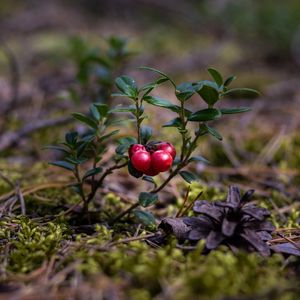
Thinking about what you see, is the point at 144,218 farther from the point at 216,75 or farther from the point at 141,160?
the point at 216,75

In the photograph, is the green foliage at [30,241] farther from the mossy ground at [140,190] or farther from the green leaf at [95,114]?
the green leaf at [95,114]

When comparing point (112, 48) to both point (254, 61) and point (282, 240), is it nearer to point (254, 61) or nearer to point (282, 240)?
point (282, 240)

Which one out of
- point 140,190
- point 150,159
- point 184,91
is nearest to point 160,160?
point 150,159

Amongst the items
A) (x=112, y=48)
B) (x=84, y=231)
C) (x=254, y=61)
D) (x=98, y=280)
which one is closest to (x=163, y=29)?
(x=254, y=61)

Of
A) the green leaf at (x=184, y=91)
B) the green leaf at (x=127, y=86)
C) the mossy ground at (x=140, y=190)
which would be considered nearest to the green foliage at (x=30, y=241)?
the mossy ground at (x=140, y=190)

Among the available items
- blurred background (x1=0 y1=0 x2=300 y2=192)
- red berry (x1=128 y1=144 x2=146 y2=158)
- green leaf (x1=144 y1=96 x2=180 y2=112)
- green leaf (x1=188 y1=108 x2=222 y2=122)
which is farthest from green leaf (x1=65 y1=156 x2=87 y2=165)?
blurred background (x1=0 y1=0 x2=300 y2=192)
